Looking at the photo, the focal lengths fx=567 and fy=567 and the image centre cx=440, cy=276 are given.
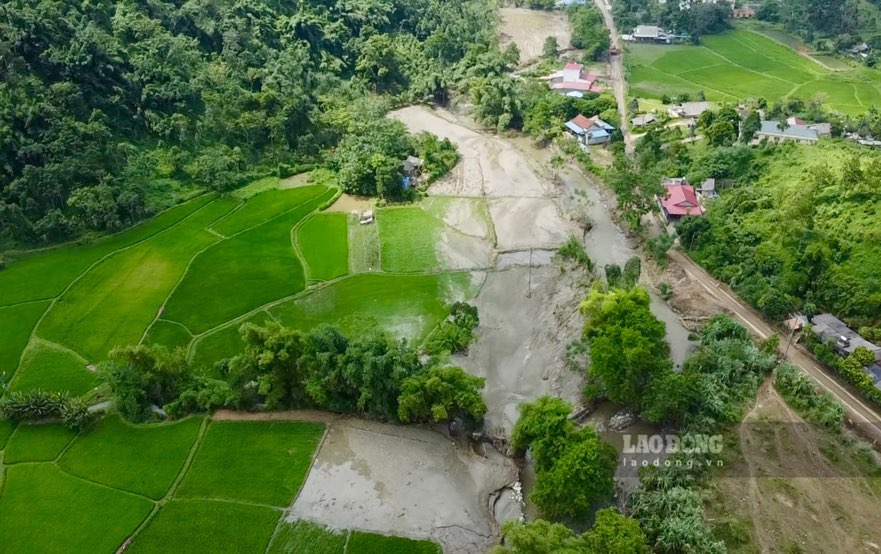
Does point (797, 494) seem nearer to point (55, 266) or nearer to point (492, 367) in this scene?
point (492, 367)

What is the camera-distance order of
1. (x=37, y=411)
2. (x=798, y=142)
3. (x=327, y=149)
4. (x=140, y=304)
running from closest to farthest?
(x=37, y=411) < (x=140, y=304) < (x=798, y=142) < (x=327, y=149)

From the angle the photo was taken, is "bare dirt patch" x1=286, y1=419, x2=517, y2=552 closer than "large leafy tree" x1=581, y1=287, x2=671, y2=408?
Yes

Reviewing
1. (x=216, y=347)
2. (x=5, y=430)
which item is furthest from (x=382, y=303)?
(x=5, y=430)

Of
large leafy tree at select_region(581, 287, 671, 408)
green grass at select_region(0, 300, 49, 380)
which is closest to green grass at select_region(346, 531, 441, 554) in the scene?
large leafy tree at select_region(581, 287, 671, 408)

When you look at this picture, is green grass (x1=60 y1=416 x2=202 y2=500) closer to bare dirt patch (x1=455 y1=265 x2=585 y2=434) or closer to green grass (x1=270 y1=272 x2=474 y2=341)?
green grass (x1=270 y1=272 x2=474 y2=341)

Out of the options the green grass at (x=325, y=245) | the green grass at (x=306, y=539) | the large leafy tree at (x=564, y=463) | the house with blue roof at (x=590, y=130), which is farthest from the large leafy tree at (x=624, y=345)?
the house with blue roof at (x=590, y=130)

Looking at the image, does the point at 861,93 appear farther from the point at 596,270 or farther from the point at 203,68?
the point at 203,68

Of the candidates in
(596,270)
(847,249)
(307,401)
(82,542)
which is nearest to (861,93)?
(847,249)

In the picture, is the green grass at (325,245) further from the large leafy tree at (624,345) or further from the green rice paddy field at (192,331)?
the large leafy tree at (624,345)
